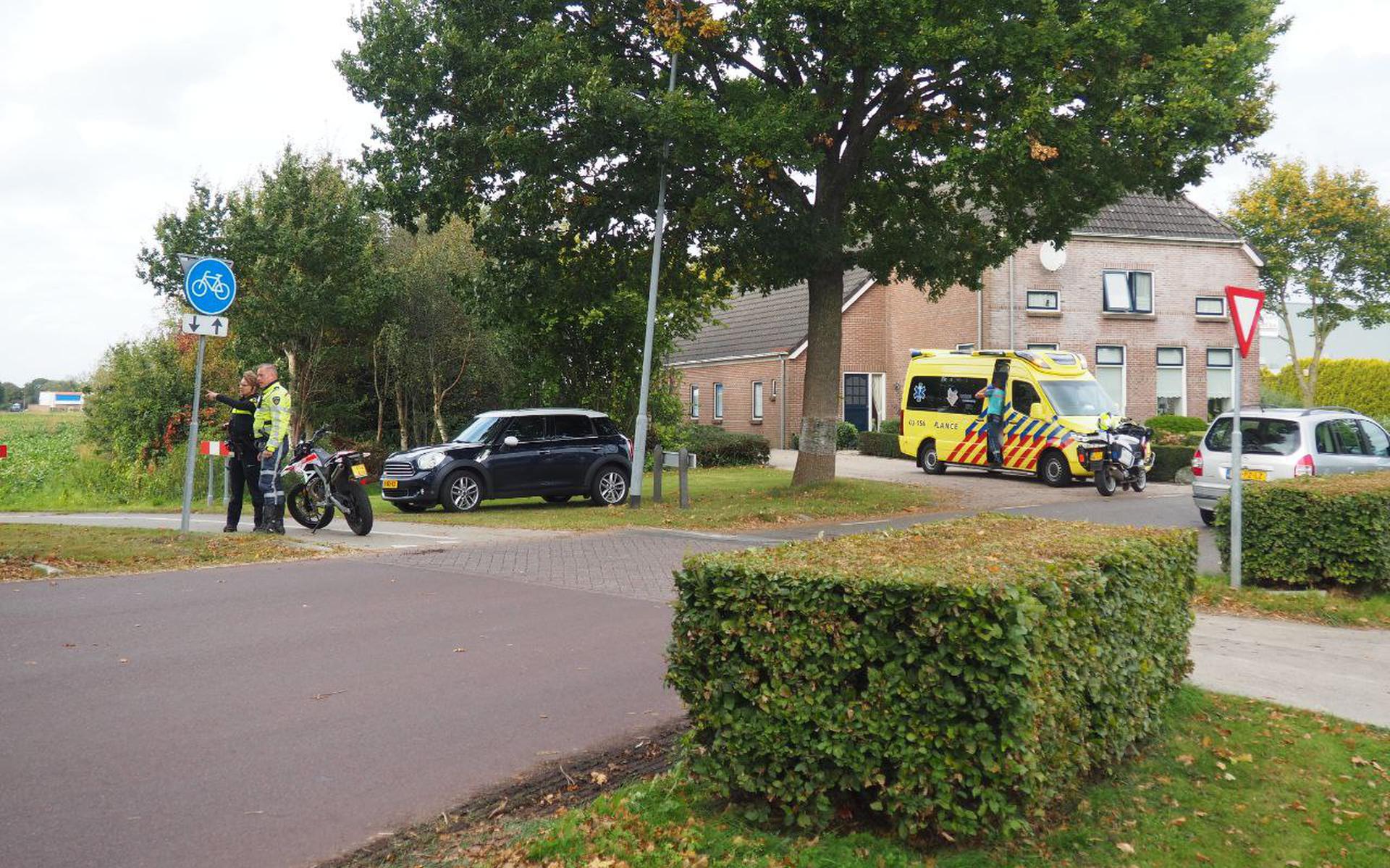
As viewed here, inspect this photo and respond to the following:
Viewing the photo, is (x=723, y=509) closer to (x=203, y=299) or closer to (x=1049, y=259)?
(x=203, y=299)

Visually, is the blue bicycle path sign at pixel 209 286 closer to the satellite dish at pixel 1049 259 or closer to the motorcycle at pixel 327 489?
the motorcycle at pixel 327 489

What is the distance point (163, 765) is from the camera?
15.9 ft

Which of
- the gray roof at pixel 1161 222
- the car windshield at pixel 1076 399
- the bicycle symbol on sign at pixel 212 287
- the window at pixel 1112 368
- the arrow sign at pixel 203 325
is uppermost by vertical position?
the gray roof at pixel 1161 222

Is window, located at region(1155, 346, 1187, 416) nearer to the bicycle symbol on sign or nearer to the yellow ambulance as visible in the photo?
the yellow ambulance

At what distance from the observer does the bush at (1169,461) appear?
2444 cm

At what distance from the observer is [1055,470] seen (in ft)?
74.8

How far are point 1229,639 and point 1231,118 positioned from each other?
31.4 ft

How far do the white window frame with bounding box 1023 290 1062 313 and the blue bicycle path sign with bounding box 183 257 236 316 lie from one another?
26.5 meters

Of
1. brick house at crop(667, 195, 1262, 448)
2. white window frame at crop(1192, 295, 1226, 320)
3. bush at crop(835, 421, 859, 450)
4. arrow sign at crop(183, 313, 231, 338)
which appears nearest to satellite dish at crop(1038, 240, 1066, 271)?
brick house at crop(667, 195, 1262, 448)

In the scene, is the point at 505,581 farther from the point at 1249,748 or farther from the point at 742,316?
the point at 742,316

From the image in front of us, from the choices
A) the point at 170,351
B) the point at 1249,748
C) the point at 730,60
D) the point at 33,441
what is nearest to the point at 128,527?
the point at 730,60

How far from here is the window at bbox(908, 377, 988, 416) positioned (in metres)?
24.6

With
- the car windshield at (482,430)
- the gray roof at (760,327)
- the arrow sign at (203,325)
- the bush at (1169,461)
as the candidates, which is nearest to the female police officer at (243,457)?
the arrow sign at (203,325)

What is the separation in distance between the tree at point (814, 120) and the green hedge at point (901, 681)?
11.8 metres
